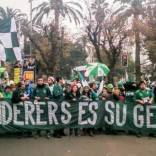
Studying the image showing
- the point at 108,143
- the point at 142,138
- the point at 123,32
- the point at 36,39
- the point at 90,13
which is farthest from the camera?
the point at 36,39

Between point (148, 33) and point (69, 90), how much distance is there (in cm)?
2844

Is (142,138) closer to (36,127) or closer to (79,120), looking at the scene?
(79,120)

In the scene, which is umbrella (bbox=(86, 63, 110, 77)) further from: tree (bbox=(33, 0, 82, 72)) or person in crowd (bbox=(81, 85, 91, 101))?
tree (bbox=(33, 0, 82, 72))

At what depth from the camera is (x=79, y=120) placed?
1384 cm

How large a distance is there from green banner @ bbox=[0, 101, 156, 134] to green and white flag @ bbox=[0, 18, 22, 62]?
1.84 m

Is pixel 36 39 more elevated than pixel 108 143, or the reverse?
pixel 36 39

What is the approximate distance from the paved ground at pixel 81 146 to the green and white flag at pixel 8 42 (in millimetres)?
2810

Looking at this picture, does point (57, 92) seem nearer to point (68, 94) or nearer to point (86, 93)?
point (68, 94)

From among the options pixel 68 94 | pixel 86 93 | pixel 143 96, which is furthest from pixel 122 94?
pixel 68 94

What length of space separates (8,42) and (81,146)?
4.54m

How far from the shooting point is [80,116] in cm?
1385

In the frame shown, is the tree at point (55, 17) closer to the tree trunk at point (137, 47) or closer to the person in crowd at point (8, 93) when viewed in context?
the tree trunk at point (137, 47)

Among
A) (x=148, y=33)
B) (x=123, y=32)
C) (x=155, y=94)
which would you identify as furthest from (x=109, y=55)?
(x=155, y=94)

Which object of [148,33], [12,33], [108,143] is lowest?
[108,143]
